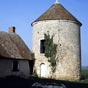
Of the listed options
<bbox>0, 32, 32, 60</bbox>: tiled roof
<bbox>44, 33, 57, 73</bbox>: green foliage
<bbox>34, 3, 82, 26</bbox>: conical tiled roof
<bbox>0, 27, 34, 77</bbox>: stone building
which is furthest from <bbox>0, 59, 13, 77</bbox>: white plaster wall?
<bbox>34, 3, 82, 26</bbox>: conical tiled roof

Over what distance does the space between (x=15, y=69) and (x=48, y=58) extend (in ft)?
14.4

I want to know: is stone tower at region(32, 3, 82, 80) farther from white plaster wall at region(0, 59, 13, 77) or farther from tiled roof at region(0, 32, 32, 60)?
white plaster wall at region(0, 59, 13, 77)

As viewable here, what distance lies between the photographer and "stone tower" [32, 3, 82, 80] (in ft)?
Answer: 99.3

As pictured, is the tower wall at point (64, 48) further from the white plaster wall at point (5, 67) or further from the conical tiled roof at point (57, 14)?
the white plaster wall at point (5, 67)

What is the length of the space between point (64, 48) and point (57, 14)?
451cm

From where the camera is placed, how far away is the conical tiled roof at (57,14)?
3087 cm

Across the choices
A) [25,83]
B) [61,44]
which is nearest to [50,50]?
[61,44]

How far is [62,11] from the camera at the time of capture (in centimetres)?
3219

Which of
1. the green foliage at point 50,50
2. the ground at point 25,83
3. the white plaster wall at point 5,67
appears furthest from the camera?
the green foliage at point 50,50

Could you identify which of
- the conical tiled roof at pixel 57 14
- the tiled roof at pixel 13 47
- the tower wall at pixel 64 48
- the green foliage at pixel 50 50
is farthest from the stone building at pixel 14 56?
the conical tiled roof at pixel 57 14

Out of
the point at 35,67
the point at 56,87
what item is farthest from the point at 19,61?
the point at 56,87

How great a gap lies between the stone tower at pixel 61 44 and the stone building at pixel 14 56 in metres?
1.47

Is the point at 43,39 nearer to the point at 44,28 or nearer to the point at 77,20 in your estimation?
the point at 44,28

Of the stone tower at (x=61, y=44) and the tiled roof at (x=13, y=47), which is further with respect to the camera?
the stone tower at (x=61, y=44)
